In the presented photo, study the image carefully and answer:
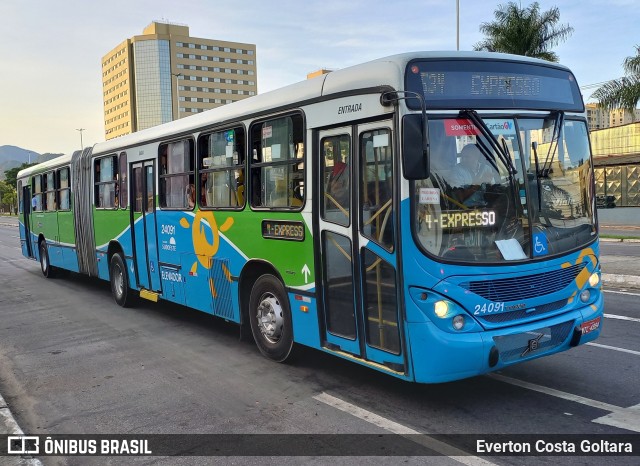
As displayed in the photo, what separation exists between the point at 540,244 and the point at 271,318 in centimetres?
311

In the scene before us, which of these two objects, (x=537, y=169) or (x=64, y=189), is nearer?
(x=537, y=169)

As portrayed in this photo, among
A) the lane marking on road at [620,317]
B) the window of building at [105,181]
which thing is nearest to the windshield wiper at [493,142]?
the lane marking on road at [620,317]

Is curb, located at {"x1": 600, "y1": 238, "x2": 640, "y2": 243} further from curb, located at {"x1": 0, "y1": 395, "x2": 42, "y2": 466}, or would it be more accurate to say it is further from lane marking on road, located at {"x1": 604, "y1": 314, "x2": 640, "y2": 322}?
curb, located at {"x1": 0, "y1": 395, "x2": 42, "y2": 466}

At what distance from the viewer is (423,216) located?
495cm

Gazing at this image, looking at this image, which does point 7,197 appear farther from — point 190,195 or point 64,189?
point 190,195

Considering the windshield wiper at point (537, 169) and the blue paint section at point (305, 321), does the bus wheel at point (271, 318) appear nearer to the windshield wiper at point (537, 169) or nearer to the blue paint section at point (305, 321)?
the blue paint section at point (305, 321)

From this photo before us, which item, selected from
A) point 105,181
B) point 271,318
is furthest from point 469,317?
point 105,181

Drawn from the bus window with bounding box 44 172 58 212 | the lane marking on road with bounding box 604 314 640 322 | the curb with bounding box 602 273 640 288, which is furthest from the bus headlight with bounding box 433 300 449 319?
the bus window with bounding box 44 172 58 212

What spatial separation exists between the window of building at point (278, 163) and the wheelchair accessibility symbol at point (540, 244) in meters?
2.33

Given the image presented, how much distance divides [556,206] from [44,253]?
14458 millimetres

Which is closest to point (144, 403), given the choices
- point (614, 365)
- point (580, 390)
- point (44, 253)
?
point (580, 390)

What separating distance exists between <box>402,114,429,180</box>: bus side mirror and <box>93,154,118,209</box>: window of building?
783 centimetres

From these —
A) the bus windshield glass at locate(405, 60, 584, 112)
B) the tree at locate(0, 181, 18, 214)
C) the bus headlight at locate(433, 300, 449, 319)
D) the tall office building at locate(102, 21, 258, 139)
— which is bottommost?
the bus headlight at locate(433, 300, 449, 319)

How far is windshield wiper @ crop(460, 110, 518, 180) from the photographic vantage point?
5.09 m
